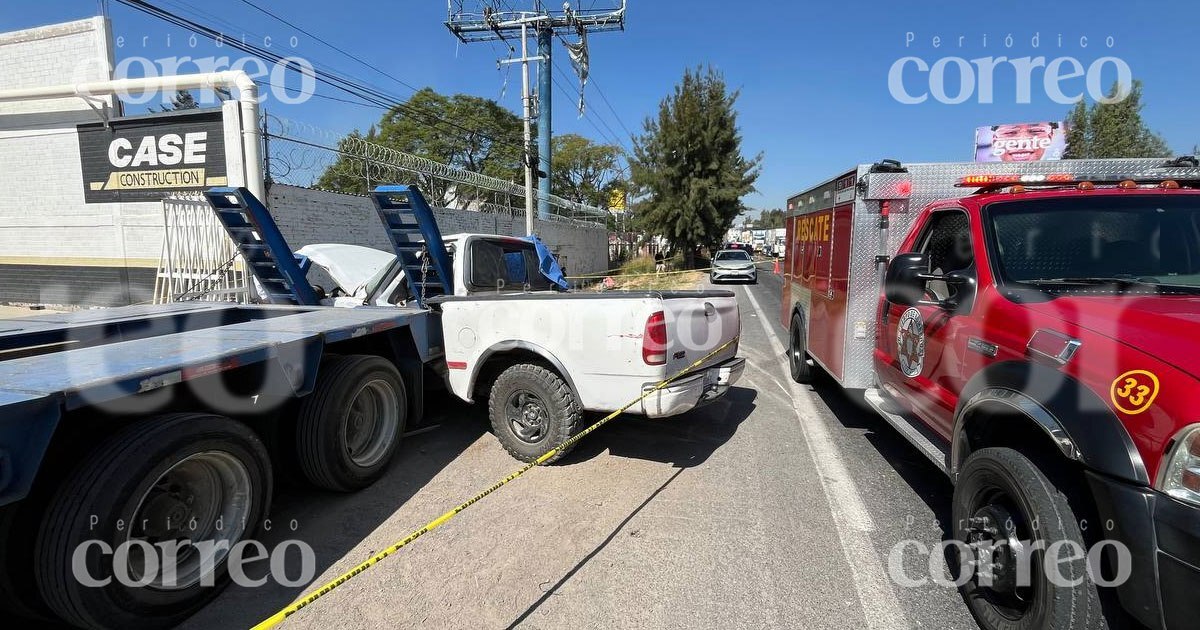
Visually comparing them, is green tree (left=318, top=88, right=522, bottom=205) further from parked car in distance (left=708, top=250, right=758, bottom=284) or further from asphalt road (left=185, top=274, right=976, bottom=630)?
asphalt road (left=185, top=274, right=976, bottom=630)

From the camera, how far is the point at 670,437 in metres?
5.05

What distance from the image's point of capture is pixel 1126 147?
77.2 feet


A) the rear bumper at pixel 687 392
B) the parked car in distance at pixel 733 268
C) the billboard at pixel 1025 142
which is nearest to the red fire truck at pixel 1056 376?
the rear bumper at pixel 687 392

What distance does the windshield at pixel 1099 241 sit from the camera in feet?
9.59

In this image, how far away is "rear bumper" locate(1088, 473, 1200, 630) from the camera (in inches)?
64.7

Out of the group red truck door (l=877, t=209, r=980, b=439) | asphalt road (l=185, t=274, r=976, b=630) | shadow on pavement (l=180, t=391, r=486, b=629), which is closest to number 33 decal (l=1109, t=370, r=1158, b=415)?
red truck door (l=877, t=209, r=980, b=439)

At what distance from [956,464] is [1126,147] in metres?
30.0

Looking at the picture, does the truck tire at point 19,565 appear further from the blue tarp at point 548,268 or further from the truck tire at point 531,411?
the blue tarp at point 548,268

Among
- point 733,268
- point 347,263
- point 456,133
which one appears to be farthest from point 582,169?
point 347,263

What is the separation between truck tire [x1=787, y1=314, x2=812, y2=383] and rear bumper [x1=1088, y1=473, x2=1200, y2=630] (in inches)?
185

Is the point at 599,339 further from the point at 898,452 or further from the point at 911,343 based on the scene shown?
the point at 898,452

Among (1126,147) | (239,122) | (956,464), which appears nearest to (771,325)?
(956,464)

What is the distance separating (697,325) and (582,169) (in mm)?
50806

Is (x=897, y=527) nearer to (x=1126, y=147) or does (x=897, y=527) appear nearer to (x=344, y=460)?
(x=344, y=460)
